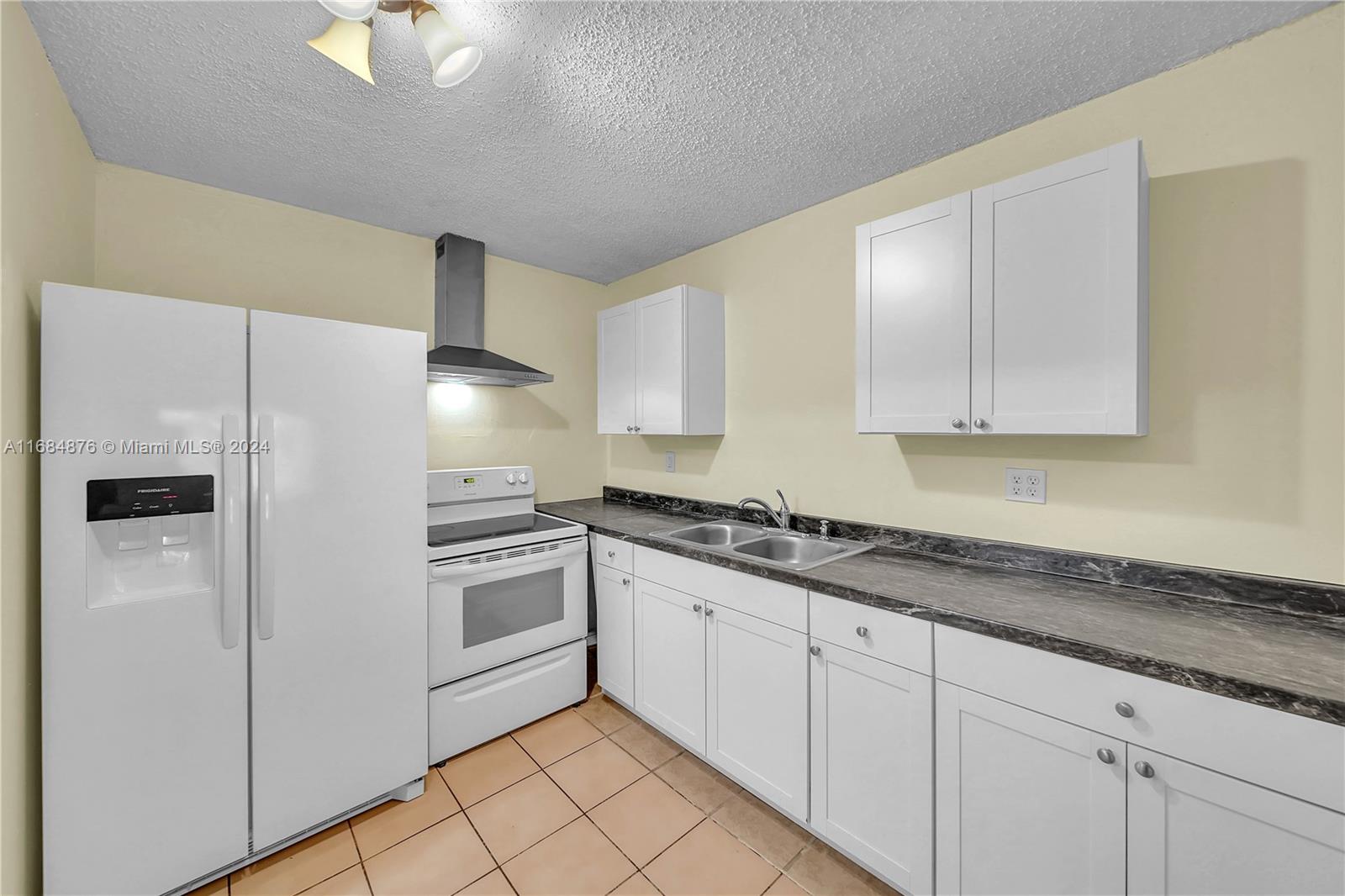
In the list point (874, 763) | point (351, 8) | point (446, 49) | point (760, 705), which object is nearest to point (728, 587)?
point (760, 705)

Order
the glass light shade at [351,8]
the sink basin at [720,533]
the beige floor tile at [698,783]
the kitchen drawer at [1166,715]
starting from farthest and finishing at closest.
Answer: the sink basin at [720,533] < the beige floor tile at [698,783] < the glass light shade at [351,8] < the kitchen drawer at [1166,715]

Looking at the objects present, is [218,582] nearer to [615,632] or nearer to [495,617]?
[495,617]

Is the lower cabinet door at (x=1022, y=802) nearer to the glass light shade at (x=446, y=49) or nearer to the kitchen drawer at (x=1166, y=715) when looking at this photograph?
the kitchen drawer at (x=1166, y=715)

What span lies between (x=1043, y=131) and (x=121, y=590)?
3213 mm

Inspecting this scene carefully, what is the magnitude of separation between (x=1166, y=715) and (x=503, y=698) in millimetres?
2225

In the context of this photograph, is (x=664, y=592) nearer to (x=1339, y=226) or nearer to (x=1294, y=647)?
(x=1294, y=647)

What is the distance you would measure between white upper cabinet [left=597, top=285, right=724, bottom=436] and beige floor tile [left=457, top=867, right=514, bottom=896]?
186 centimetres

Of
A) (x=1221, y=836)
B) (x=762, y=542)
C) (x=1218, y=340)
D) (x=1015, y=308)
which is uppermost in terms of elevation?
(x=1015, y=308)

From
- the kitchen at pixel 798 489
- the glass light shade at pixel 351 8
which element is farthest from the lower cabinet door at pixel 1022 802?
the glass light shade at pixel 351 8

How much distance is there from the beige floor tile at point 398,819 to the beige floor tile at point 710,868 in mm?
831

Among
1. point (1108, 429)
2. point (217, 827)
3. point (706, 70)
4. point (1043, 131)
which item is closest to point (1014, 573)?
point (1108, 429)

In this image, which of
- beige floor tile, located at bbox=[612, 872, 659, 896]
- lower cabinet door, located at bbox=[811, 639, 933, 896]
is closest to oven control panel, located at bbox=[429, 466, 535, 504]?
beige floor tile, located at bbox=[612, 872, 659, 896]

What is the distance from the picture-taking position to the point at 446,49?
1220mm

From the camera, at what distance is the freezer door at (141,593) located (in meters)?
1.33
